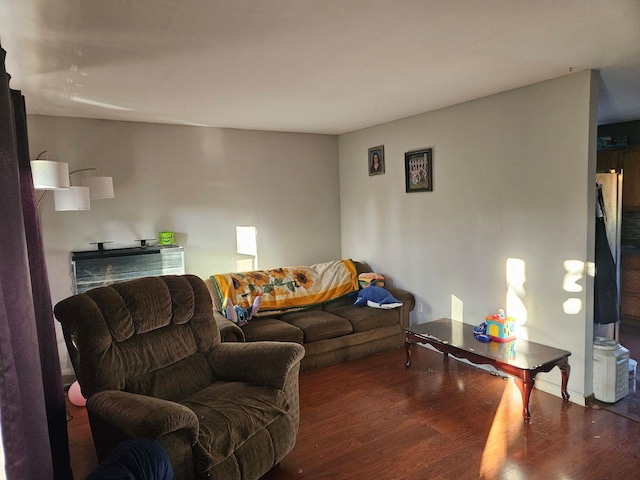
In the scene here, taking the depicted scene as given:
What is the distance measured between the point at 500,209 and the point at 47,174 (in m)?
3.35

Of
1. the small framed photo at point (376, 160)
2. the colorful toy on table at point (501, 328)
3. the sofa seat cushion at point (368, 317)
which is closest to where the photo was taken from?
the colorful toy on table at point (501, 328)

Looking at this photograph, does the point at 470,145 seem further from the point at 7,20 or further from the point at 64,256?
Result: the point at 64,256

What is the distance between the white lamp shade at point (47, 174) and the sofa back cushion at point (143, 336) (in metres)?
0.88

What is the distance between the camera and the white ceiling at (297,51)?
1895 mm

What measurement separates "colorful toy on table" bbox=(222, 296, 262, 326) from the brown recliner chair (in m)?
0.91

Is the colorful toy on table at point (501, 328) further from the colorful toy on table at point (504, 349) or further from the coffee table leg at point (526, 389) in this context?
the coffee table leg at point (526, 389)

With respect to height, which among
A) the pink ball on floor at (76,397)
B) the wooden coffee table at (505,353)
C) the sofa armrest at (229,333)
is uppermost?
the sofa armrest at (229,333)

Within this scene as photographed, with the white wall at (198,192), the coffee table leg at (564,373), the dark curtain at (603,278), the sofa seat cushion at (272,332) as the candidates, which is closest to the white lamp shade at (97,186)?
the white wall at (198,192)

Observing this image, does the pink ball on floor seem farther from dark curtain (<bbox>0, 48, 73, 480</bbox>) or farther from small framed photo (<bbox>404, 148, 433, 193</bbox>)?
small framed photo (<bbox>404, 148, 433, 193</bbox>)

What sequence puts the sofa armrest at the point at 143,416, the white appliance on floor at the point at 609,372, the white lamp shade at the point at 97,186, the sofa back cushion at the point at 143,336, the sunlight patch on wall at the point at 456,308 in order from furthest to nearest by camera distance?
the sunlight patch on wall at the point at 456,308, the white lamp shade at the point at 97,186, the white appliance on floor at the point at 609,372, the sofa back cushion at the point at 143,336, the sofa armrest at the point at 143,416

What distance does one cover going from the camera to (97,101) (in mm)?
3328

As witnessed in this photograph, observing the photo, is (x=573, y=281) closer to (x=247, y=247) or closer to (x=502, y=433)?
(x=502, y=433)

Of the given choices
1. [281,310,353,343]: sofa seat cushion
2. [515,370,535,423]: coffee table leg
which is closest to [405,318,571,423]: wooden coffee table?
[515,370,535,423]: coffee table leg

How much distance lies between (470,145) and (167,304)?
2.77 m
